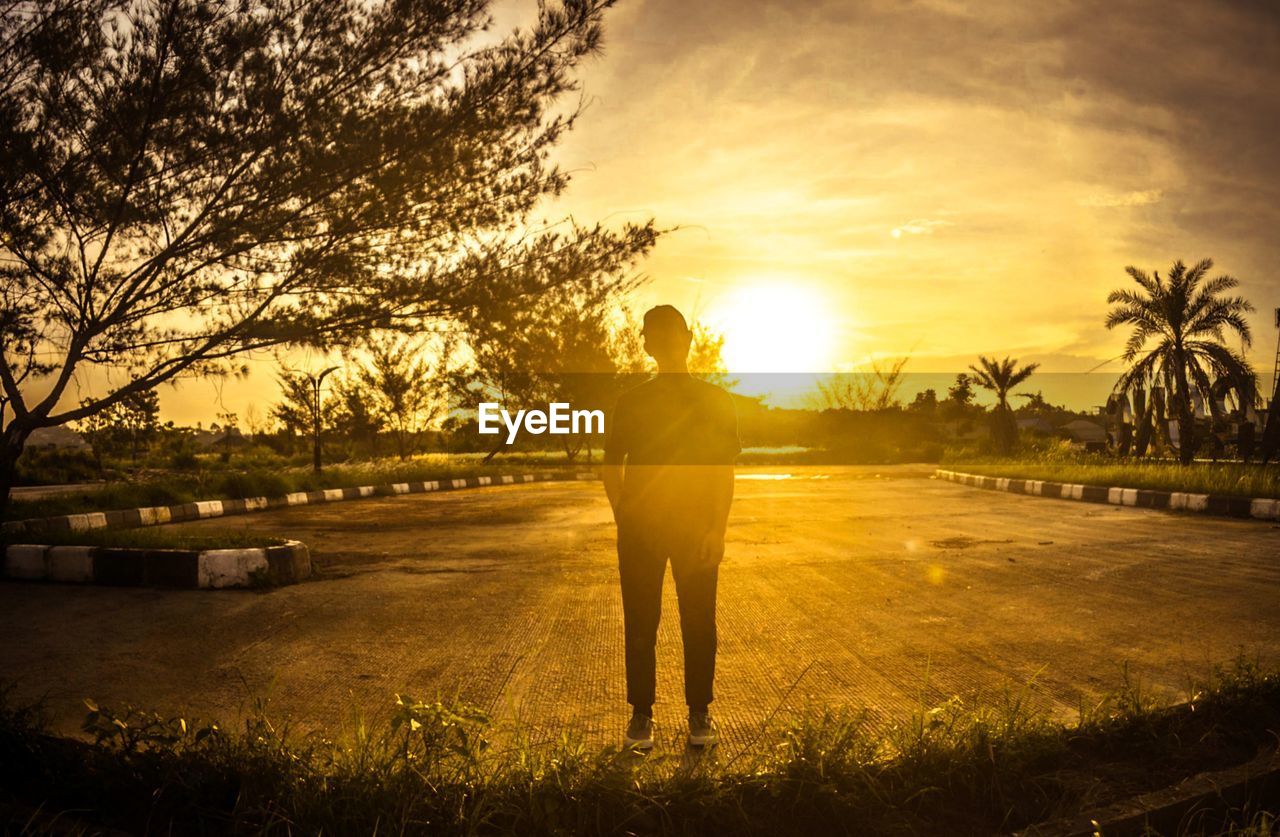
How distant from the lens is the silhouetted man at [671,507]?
361 cm

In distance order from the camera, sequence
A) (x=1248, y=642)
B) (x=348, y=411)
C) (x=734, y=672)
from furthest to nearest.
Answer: (x=348, y=411), (x=1248, y=642), (x=734, y=672)

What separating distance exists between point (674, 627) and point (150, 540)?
5079mm

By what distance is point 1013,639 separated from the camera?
18.2 feet

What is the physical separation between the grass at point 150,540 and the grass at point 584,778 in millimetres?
5003

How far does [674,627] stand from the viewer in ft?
20.4

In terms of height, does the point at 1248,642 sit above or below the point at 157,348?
below

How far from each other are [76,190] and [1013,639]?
28.6 ft

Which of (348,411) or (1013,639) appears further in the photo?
(348,411)

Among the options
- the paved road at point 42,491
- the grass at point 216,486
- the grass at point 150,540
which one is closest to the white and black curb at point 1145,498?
the grass at point 150,540

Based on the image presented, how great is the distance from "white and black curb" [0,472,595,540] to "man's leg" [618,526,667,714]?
24.8 feet

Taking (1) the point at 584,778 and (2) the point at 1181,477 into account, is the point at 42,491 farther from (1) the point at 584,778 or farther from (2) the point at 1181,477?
(1) the point at 584,778

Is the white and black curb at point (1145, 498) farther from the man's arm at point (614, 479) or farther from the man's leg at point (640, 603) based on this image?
the man's arm at point (614, 479)

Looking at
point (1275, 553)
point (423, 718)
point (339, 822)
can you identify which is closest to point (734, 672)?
point (423, 718)

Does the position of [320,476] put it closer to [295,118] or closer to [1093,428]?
[295,118]
